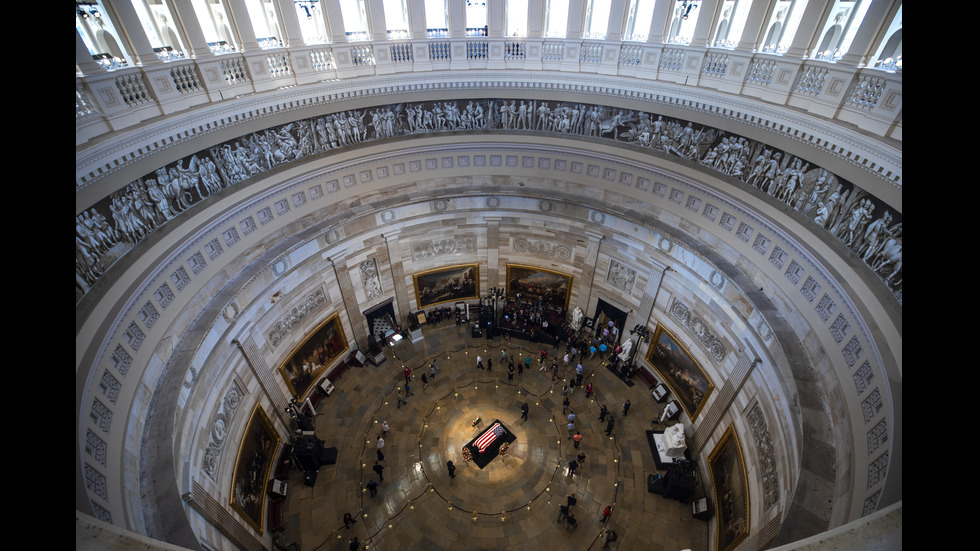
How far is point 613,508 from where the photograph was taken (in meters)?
15.3

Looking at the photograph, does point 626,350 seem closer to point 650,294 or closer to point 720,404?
point 650,294

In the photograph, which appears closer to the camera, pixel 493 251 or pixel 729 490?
pixel 729 490

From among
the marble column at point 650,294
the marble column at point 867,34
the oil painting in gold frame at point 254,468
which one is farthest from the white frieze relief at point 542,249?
the oil painting in gold frame at point 254,468

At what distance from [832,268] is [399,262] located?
1624cm

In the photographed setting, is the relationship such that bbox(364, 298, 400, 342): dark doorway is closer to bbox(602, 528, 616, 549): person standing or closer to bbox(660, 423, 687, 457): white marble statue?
bbox(602, 528, 616, 549): person standing

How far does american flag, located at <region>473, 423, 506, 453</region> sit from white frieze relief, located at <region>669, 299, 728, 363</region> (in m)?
8.41

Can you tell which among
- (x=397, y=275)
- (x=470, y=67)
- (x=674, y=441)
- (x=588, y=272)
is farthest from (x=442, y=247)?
(x=674, y=441)

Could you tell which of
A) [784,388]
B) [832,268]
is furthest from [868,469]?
[832,268]

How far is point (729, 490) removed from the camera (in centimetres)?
1433

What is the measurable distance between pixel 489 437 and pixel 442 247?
30.1ft

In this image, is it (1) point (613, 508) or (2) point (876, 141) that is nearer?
(2) point (876, 141)

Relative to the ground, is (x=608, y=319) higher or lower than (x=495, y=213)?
lower
